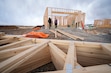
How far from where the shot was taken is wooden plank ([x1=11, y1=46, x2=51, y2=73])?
1425mm

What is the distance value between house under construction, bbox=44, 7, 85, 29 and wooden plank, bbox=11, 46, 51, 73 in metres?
8.72

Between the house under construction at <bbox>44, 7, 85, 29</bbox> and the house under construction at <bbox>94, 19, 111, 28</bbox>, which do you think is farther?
the house under construction at <bbox>94, 19, 111, 28</bbox>

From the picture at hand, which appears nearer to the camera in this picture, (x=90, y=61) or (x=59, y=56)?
(x=59, y=56)

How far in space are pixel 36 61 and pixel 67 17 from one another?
555 inches

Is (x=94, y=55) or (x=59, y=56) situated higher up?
(x=59, y=56)

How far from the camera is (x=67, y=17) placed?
48.2ft

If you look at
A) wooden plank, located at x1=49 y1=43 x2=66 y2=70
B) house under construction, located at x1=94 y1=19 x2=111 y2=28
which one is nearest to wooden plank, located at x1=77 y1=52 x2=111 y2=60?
wooden plank, located at x1=49 y1=43 x2=66 y2=70

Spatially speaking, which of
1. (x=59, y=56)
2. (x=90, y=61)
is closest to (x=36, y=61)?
(x=59, y=56)

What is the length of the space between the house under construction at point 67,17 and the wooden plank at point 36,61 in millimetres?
8717

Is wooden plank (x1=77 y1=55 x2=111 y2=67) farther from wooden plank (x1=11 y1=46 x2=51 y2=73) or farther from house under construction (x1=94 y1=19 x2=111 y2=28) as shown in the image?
house under construction (x1=94 y1=19 x2=111 y2=28)

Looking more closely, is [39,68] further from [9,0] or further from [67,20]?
[67,20]

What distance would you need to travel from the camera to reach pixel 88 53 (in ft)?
5.40

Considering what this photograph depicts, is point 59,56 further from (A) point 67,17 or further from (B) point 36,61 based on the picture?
(A) point 67,17

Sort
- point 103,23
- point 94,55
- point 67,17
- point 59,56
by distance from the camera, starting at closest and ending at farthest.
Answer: point 59,56 < point 94,55 < point 67,17 < point 103,23
